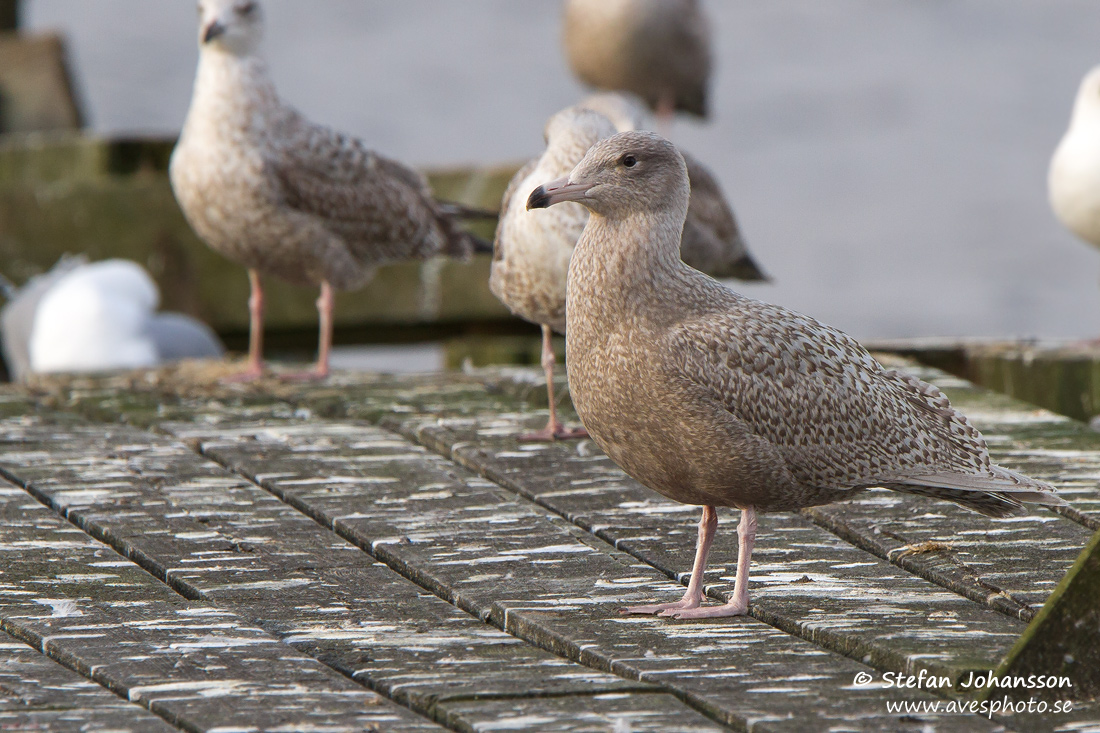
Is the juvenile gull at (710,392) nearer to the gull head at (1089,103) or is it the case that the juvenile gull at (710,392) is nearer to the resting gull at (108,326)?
the gull head at (1089,103)

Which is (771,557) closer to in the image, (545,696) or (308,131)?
(545,696)

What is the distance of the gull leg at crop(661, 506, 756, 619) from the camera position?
12.8 feet

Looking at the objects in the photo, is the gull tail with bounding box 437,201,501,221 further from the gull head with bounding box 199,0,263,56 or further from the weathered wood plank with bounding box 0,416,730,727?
the weathered wood plank with bounding box 0,416,730,727

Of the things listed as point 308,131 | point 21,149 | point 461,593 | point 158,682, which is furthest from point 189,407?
point 21,149

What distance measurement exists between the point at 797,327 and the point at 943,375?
3.07 meters

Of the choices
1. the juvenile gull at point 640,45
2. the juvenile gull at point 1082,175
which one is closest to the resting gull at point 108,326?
the juvenile gull at point 1082,175

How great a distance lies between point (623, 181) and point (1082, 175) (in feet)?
15.8

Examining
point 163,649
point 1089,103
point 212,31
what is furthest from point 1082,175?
point 163,649

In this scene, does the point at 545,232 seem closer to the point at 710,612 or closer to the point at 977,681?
the point at 710,612

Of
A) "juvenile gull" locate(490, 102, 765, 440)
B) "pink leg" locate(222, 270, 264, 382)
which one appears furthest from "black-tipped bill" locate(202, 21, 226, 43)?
"juvenile gull" locate(490, 102, 765, 440)

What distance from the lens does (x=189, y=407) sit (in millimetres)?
6617

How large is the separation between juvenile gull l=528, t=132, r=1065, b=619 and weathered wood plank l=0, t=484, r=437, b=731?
0.87 metres

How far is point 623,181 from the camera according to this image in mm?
4172

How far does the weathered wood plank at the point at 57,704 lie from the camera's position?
10.4ft
